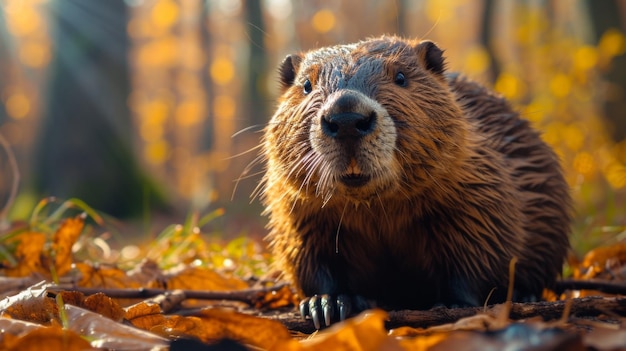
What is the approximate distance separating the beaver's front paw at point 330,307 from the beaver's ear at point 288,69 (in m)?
1.14

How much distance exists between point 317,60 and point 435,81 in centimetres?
55

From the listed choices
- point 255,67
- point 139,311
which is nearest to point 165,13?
point 255,67

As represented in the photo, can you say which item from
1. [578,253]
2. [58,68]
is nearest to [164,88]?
[58,68]

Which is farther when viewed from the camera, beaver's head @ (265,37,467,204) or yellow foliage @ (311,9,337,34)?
yellow foliage @ (311,9,337,34)

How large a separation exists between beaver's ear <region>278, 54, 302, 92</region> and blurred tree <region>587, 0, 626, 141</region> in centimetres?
736

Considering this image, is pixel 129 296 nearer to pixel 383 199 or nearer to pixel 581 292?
pixel 383 199

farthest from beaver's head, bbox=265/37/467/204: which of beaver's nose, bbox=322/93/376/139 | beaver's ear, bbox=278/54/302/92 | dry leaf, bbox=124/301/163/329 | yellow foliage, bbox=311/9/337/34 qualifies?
yellow foliage, bbox=311/9/337/34

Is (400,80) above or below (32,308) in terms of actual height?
above

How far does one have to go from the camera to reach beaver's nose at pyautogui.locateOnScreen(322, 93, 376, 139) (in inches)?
98.7

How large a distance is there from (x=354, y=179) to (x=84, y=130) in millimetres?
8890

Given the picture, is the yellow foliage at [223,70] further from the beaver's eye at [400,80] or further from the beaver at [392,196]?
the beaver's eye at [400,80]

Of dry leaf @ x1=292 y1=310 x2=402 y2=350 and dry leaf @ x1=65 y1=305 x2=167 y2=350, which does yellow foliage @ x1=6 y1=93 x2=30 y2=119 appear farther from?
dry leaf @ x1=292 y1=310 x2=402 y2=350

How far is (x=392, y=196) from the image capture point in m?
2.89

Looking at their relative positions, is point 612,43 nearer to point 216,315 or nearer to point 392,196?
point 392,196
